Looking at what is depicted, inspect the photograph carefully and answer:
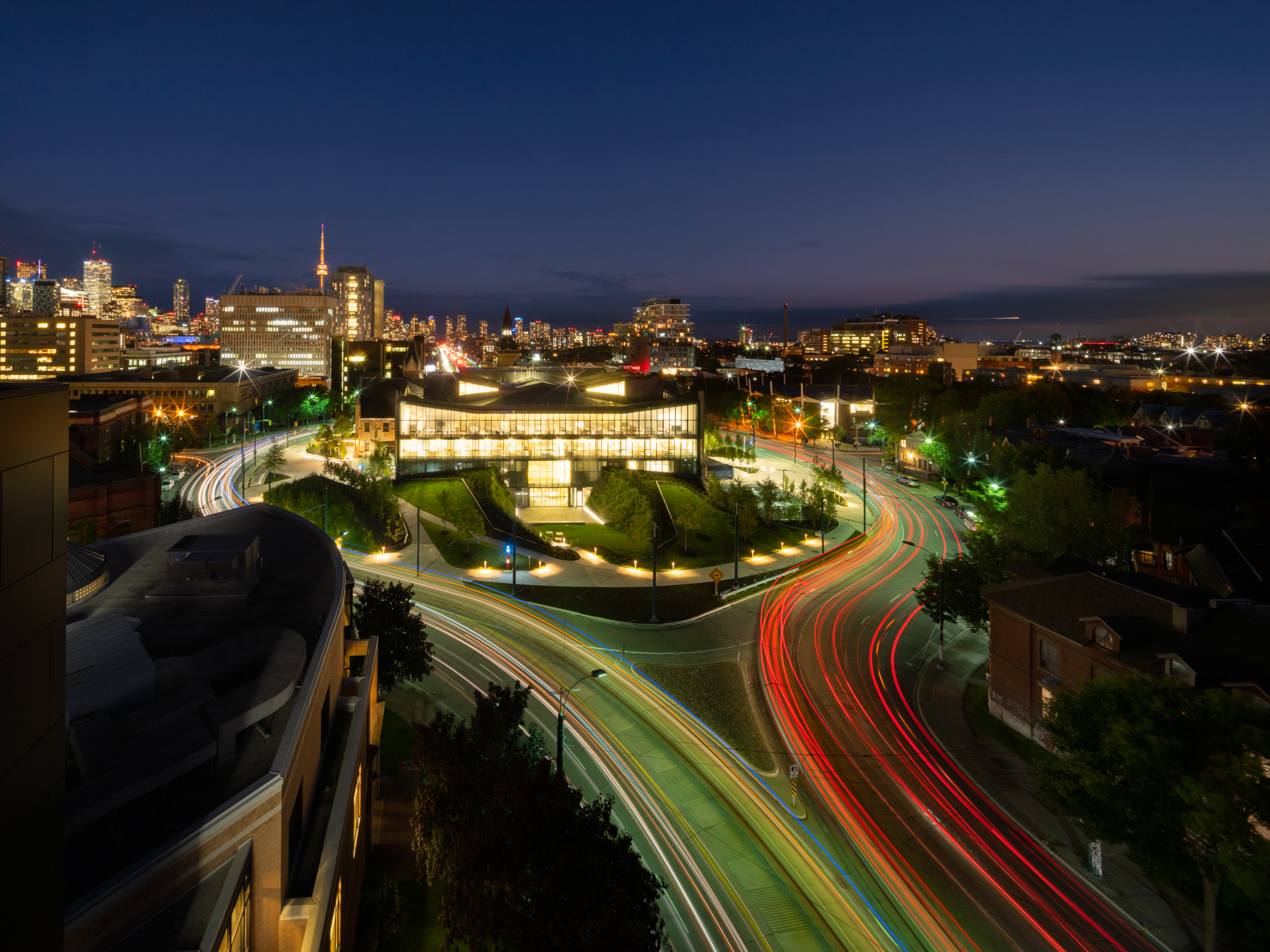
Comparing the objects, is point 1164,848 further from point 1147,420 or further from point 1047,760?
point 1147,420

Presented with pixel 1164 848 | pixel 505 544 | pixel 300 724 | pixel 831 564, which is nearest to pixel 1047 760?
pixel 1164 848

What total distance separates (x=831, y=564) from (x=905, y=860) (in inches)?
1269

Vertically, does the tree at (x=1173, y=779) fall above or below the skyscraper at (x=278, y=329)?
below

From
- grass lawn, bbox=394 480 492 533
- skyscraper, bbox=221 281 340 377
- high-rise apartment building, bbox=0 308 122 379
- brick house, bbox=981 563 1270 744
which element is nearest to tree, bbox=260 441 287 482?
grass lawn, bbox=394 480 492 533

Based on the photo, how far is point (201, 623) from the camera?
1959 cm

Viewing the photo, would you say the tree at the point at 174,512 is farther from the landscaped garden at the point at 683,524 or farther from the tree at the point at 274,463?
the landscaped garden at the point at 683,524

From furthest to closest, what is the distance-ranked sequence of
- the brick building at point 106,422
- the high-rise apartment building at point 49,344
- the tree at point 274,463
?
the high-rise apartment building at point 49,344
the tree at point 274,463
the brick building at point 106,422

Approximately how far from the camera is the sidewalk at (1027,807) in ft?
59.6

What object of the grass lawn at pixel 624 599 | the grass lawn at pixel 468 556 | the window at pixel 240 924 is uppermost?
the window at pixel 240 924

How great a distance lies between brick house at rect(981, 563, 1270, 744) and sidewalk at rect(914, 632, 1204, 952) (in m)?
2.16

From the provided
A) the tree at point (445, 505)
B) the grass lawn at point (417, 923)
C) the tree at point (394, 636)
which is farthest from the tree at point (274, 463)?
the grass lawn at point (417, 923)

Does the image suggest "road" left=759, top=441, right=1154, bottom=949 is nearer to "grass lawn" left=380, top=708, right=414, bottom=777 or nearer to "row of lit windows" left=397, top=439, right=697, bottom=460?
"grass lawn" left=380, top=708, right=414, bottom=777

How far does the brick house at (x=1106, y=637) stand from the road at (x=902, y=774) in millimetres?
3558

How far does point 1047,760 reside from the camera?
65.9 feet
